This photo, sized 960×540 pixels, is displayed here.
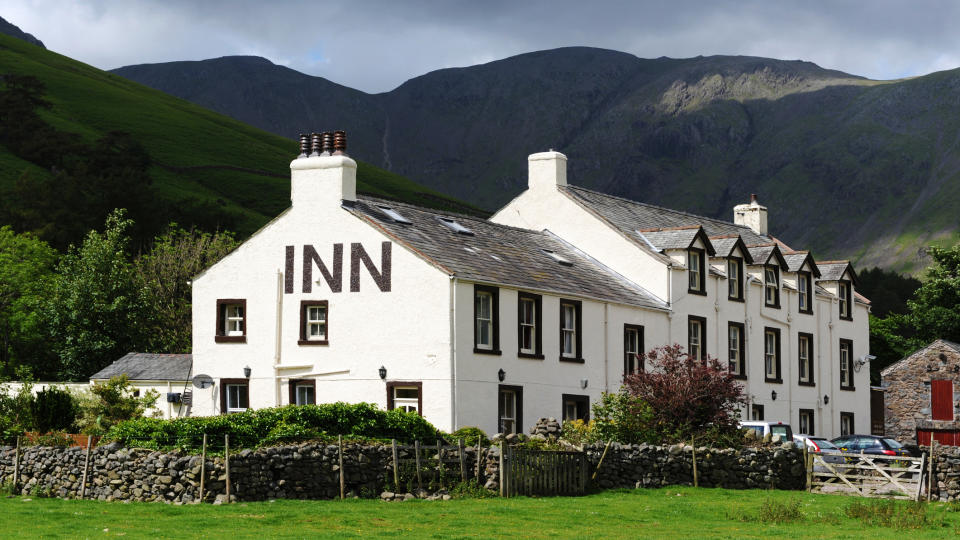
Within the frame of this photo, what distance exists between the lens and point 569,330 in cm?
4372

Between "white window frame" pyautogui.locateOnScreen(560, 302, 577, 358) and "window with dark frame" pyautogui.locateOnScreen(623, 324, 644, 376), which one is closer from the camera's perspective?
"white window frame" pyautogui.locateOnScreen(560, 302, 577, 358)

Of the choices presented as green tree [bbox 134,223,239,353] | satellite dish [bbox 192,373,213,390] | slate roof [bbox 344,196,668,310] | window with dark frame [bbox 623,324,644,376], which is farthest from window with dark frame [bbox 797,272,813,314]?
satellite dish [bbox 192,373,213,390]

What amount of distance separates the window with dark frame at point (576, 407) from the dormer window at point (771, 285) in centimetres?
1512

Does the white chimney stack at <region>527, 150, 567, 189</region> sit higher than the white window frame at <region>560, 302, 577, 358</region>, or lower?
higher

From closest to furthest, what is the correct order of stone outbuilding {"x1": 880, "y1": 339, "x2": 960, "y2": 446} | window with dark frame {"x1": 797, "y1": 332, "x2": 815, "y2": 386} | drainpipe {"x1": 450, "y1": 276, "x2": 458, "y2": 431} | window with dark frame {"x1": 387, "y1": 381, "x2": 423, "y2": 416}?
1. drainpipe {"x1": 450, "y1": 276, "x2": 458, "y2": 431}
2. window with dark frame {"x1": 387, "y1": 381, "x2": 423, "y2": 416}
3. window with dark frame {"x1": 797, "y1": 332, "x2": 815, "y2": 386}
4. stone outbuilding {"x1": 880, "y1": 339, "x2": 960, "y2": 446}

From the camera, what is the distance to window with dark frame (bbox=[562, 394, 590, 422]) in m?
43.3

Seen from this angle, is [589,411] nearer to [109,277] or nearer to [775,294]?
A: [775,294]

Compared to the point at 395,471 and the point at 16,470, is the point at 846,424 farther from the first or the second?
the point at 16,470

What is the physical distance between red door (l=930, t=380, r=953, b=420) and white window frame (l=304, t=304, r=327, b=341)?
40115 millimetres

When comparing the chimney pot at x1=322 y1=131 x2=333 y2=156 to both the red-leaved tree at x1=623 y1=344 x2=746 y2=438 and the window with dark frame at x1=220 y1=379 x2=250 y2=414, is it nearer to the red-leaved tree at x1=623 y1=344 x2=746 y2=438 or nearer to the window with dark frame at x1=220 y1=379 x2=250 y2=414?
the window with dark frame at x1=220 y1=379 x2=250 y2=414

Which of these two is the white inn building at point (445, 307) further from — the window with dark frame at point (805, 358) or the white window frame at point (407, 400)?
the window with dark frame at point (805, 358)

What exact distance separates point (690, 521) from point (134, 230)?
7242 cm

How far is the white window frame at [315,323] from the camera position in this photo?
41.3 meters

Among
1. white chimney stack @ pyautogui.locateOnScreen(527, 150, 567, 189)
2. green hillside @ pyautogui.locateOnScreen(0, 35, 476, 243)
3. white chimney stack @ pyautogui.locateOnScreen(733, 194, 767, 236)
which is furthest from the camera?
green hillside @ pyautogui.locateOnScreen(0, 35, 476, 243)
